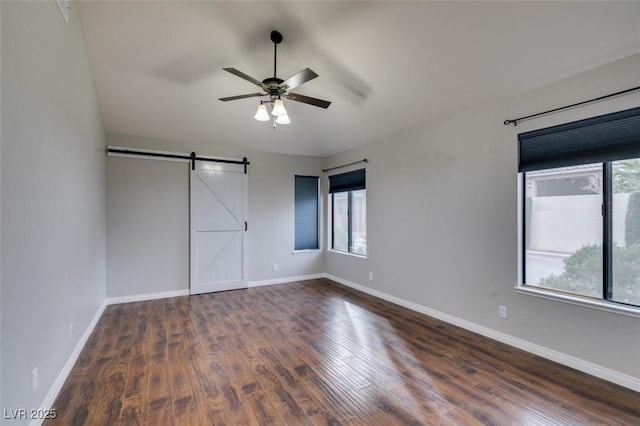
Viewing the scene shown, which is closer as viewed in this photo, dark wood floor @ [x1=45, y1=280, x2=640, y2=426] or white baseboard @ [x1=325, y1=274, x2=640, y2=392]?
Answer: dark wood floor @ [x1=45, y1=280, x2=640, y2=426]

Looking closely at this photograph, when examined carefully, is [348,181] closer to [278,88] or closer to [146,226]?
[278,88]

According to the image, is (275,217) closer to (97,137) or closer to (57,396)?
(97,137)

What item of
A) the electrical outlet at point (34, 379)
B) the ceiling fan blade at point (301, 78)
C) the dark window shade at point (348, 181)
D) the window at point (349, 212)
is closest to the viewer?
the electrical outlet at point (34, 379)

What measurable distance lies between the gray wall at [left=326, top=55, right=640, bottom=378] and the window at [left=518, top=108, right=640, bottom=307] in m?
0.14

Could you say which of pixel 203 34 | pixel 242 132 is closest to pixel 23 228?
pixel 203 34

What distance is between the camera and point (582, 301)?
2.52 m

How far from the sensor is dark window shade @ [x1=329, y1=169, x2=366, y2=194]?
516cm

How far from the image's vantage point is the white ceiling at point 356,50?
2.34 meters

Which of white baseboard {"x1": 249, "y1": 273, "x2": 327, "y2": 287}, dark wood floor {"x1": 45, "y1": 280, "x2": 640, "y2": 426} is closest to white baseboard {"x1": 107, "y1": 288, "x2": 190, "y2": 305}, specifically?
dark wood floor {"x1": 45, "y1": 280, "x2": 640, "y2": 426}

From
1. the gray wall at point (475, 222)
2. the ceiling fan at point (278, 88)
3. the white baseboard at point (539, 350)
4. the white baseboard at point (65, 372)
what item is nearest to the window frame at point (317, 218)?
the gray wall at point (475, 222)

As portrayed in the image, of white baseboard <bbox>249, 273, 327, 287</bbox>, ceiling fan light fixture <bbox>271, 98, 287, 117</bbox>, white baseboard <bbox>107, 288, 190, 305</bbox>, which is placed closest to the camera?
ceiling fan light fixture <bbox>271, 98, 287, 117</bbox>

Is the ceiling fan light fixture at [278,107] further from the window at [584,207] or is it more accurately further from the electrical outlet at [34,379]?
the electrical outlet at [34,379]

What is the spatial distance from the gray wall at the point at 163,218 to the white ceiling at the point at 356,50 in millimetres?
782

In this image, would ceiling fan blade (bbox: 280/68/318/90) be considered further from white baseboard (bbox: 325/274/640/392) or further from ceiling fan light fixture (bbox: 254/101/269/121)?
Answer: white baseboard (bbox: 325/274/640/392)
